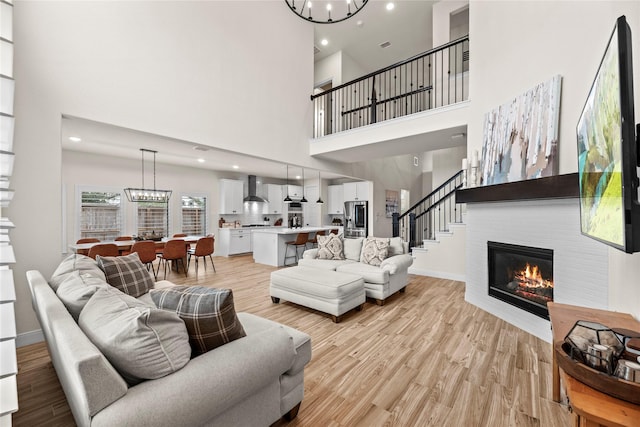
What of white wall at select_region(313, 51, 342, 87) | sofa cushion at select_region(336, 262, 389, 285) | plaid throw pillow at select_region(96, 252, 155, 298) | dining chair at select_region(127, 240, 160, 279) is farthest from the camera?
white wall at select_region(313, 51, 342, 87)

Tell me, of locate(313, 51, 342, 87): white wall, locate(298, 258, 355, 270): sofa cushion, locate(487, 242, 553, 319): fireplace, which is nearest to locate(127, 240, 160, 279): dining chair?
locate(298, 258, 355, 270): sofa cushion

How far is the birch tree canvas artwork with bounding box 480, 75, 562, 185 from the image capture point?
106 inches

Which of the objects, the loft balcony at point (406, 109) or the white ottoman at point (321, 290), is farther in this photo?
the loft balcony at point (406, 109)

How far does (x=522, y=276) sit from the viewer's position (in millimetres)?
3148

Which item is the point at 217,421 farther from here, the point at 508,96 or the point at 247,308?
the point at 508,96

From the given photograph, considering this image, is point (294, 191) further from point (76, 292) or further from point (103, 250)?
point (76, 292)

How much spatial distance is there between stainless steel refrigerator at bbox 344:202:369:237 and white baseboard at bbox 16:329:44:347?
7407mm

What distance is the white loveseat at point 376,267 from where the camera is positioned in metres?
3.69

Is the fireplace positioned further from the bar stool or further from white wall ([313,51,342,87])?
white wall ([313,51,342,87])

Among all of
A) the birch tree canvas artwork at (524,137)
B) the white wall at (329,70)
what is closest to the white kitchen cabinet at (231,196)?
the white wall at (329,70)

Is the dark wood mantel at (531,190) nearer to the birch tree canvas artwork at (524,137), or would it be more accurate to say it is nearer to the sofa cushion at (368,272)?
the birch tree canvas artwork at (524,137)

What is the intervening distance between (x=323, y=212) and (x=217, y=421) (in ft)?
28.9

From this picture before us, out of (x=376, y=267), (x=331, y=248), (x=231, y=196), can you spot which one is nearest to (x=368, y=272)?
(x=376, y=267)

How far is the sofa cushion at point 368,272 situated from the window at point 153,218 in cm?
537
